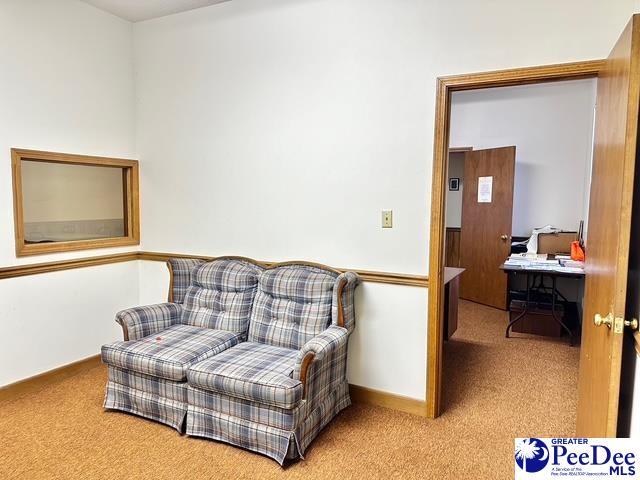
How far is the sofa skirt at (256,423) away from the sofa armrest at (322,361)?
115 mm

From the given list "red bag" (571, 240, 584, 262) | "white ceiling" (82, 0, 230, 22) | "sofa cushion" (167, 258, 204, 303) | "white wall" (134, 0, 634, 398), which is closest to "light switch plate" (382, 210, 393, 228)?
"white wall" (134, 0, 634, 398)

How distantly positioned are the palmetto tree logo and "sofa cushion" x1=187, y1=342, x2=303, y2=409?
1.09 metres

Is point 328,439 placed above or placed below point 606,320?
below

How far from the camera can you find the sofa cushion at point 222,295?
10.1 feet

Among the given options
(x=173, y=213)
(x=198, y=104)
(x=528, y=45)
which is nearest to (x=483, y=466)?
(x=528, y=45)

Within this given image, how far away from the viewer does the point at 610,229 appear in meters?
1.78

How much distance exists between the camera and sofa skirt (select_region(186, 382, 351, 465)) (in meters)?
2.27

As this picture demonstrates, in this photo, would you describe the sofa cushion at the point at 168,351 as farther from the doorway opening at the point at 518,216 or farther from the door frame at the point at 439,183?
the doorway opening at the point at 518,216

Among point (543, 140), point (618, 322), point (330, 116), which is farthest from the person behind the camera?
point (543, 140)

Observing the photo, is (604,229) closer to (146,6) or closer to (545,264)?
(545,264)

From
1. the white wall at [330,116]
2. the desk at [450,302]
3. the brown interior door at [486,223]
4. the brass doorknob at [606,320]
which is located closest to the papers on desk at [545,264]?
the desk at [450,302]

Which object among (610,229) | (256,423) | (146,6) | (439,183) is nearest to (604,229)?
(610,229)

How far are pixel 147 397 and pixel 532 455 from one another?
212cm

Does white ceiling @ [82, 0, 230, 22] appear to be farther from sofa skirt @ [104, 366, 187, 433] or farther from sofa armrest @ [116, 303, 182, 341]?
sofa skirt @ [104, 366, 187, 433]
